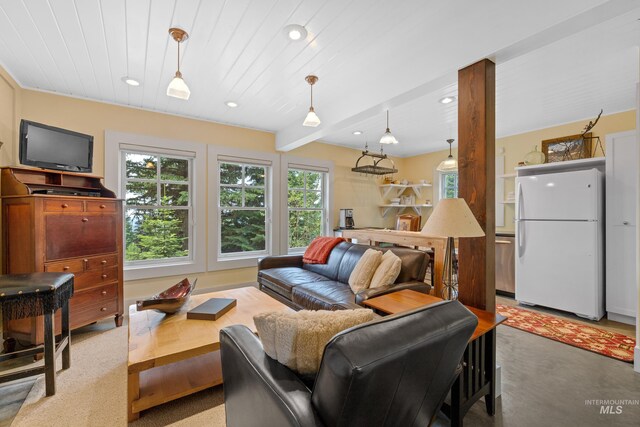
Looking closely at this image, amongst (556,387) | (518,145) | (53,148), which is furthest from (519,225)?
(53,148)

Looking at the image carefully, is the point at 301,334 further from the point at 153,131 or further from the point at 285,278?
the point at 153,131

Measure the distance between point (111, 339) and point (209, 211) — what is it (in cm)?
190

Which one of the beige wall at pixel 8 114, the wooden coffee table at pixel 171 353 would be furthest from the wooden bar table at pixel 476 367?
the beige wall at pixel 8 114

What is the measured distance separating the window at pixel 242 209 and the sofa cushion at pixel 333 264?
1368 mm

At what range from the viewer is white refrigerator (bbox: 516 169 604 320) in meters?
3.12

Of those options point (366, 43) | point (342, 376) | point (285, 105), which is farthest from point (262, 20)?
point (342, 376)

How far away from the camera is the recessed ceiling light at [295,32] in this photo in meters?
1.95

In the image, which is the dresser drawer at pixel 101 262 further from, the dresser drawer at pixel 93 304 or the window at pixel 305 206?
the window at pixel 305 206

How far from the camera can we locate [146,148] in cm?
358

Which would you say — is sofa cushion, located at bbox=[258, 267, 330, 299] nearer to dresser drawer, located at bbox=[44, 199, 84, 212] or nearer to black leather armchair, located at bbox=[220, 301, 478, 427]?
black leather armchair, located at bbox=[220, 301, 478, 427]

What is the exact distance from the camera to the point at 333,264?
134 inches

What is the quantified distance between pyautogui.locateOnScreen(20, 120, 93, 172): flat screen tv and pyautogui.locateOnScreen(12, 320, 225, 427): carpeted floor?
1.78m

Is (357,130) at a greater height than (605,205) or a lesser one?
greater

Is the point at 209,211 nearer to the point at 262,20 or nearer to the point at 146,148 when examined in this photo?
the point at 146,148
